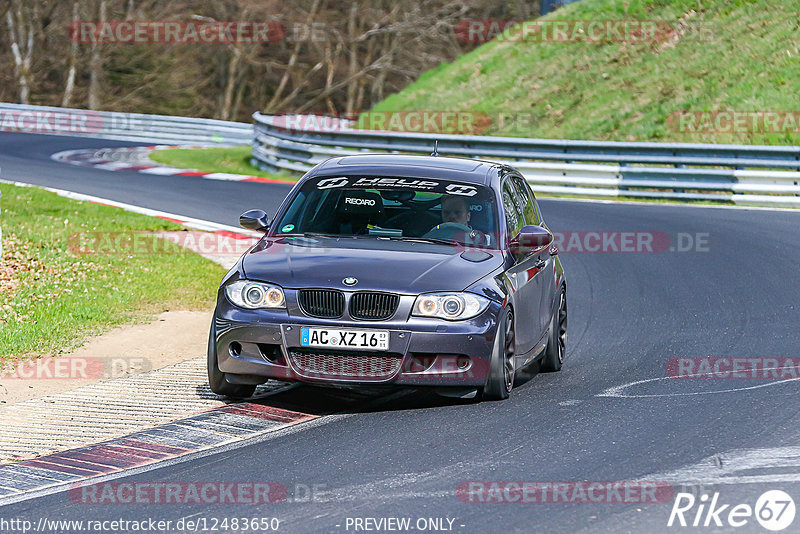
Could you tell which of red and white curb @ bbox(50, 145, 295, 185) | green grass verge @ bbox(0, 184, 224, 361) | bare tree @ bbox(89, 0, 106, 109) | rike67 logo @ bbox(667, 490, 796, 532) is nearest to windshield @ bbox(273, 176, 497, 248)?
green grass verge @ bbox(0, 184, 224, 361)

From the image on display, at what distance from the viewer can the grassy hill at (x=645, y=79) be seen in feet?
93.6

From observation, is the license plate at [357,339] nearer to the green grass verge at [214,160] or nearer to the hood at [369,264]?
the hood at [369,264]

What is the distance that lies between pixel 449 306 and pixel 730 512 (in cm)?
259

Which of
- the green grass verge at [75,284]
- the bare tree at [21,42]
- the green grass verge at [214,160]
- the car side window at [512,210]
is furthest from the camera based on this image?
the bare tree at [21,42]

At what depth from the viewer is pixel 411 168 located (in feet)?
30.0

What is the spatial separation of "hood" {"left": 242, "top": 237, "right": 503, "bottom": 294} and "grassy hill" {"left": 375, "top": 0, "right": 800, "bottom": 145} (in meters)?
19.7

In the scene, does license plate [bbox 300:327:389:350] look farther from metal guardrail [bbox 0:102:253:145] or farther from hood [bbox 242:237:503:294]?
metal guardrail [bbox 0:102:253:145]

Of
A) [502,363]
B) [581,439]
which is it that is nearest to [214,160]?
[502,363]

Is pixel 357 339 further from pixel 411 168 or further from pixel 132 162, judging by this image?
pixel 132 162

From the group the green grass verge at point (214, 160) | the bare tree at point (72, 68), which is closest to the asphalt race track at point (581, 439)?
the green grass verge at point (214, 160)

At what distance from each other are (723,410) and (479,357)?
156 centimetres

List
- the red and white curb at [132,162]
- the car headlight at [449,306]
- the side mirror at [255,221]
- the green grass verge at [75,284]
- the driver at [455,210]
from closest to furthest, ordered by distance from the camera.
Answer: the car headlight at [449,306] < the driver at [455,210] < the side mirror at [255,221] < the green grass verge at [75,284] < the red and white curb at [132,162]

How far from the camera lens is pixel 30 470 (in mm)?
6398

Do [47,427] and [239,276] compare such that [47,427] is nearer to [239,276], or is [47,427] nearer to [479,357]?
[239,276]
